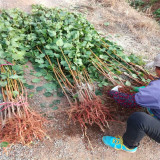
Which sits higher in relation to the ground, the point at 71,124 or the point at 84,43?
the point at 84,43

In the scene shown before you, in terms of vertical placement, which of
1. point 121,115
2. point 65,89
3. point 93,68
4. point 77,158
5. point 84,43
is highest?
point 84,43

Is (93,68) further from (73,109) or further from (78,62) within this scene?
(73,109)

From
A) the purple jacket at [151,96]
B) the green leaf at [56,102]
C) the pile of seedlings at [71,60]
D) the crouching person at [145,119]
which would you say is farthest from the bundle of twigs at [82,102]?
the purple jacket at [151,96]

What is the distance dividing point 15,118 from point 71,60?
3.63 feet

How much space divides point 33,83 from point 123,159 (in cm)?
140

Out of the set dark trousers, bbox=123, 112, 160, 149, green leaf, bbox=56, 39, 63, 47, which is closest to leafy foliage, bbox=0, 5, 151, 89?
green leaf, bbox=56, 39, 63, 47

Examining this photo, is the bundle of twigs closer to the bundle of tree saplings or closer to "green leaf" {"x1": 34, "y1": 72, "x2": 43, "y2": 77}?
"green leaf" {"x1": 34, "y1": 72, "x2": 43, "y2": 77}

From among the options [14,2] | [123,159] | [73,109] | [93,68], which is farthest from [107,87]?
[14,2]

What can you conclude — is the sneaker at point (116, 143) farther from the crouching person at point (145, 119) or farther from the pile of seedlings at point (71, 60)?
the pile of seedlings at point (71, 60)

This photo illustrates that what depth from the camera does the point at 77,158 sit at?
166 cm

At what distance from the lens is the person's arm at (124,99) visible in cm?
195

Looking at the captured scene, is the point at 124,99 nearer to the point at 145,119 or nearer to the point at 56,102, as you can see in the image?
the point at 145,119

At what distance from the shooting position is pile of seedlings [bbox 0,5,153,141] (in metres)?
1.92

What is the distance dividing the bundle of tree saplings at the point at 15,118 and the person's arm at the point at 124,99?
876 mm
